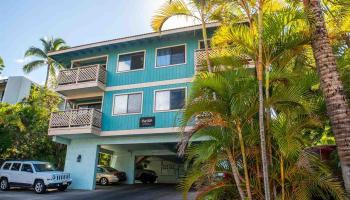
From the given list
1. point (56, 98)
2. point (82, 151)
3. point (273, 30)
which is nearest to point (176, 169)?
point (82, 151)

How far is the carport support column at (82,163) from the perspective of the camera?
17859mm

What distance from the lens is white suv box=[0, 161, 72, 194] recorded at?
15.9m

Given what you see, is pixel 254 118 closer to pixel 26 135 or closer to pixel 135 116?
pixel 135 116

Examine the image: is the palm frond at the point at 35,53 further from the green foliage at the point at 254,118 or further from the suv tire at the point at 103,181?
the green foliage at the point at 254,118

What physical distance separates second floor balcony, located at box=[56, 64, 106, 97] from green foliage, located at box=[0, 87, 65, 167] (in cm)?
578

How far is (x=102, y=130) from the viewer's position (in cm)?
1758

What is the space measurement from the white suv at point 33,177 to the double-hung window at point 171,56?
867 centimetres

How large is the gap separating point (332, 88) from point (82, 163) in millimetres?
16119

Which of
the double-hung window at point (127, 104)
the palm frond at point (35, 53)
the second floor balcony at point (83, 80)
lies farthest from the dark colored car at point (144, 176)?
the palm frond at point (35, 53)

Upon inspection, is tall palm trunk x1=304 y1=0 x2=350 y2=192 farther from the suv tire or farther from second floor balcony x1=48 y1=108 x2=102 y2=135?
the suv tire

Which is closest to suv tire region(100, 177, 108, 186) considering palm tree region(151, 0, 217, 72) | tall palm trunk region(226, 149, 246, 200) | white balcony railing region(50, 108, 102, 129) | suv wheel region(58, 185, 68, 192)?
suv wheel region(58, 185, 68, 192)

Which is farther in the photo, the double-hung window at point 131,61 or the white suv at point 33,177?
the double-hung window at point 131,61

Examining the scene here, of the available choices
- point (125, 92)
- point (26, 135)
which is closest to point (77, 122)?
point (125, 92)

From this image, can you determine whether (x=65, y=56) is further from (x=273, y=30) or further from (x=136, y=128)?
(x=273, y=30)
